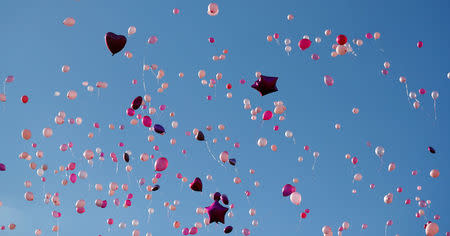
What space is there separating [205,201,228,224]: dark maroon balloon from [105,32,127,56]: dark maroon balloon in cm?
290

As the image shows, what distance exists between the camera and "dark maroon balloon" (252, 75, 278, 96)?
732 cm

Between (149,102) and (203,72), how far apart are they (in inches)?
44.5

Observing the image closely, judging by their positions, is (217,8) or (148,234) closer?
(217,8)

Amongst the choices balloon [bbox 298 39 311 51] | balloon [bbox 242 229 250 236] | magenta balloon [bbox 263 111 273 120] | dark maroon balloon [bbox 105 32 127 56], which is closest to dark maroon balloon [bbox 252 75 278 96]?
magenta balloon [bbox 263 111 273 120]

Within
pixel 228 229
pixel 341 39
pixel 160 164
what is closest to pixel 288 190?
pixel 228 229

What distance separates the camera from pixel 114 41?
693cm

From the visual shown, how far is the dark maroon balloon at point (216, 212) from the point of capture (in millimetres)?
7207

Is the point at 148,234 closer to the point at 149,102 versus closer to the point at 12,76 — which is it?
the point at 149,102

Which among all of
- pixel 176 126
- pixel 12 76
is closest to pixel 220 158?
pixel 176 126

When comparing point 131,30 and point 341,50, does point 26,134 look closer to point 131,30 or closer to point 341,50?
point 131,30

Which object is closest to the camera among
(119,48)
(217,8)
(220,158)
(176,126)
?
(119,48)

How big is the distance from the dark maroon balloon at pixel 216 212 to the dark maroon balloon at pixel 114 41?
2904 millimetres

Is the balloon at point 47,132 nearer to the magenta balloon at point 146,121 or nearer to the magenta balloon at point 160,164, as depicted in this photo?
the magenta balloon at point 146,121

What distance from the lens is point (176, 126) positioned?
8570 millimetres
